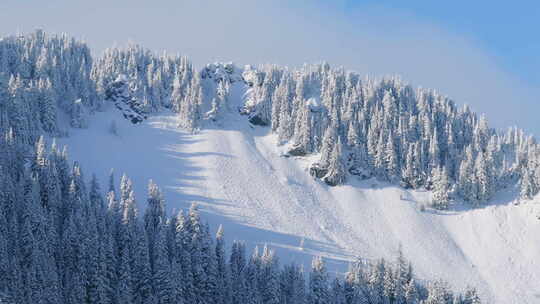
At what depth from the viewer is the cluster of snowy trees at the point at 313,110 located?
12475 cm

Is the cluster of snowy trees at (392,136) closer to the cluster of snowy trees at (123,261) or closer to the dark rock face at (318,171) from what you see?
the dark rock face at (318,171)

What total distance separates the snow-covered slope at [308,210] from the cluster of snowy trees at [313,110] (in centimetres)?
433

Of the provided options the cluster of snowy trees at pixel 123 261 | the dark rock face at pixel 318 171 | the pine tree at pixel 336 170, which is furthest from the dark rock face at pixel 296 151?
the cluster of snowy trees at pixel 123 261

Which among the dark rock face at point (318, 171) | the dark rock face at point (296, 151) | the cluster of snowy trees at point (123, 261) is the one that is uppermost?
the dark rock face at point (296, 151)

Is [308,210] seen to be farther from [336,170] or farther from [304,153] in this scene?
[304,153]

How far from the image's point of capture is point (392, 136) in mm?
136625

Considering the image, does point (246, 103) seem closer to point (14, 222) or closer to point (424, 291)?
point (424, 291)

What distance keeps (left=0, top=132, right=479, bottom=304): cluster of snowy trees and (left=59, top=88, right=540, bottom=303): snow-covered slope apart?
13945 millimetres

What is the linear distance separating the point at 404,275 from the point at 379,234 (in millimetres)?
24922

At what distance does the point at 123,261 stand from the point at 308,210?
53.7 m

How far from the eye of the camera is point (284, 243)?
105m

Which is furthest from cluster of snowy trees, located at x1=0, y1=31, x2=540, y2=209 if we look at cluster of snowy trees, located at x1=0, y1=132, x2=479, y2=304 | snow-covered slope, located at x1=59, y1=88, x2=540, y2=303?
cluster of snowy trees, located at x1=0, y1=132, x2=479, y2=304

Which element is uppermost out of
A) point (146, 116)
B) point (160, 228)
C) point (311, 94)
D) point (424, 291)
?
point (311, 94)

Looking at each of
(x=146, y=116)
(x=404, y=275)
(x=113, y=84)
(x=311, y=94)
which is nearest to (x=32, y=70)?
(x=113, y=84)
